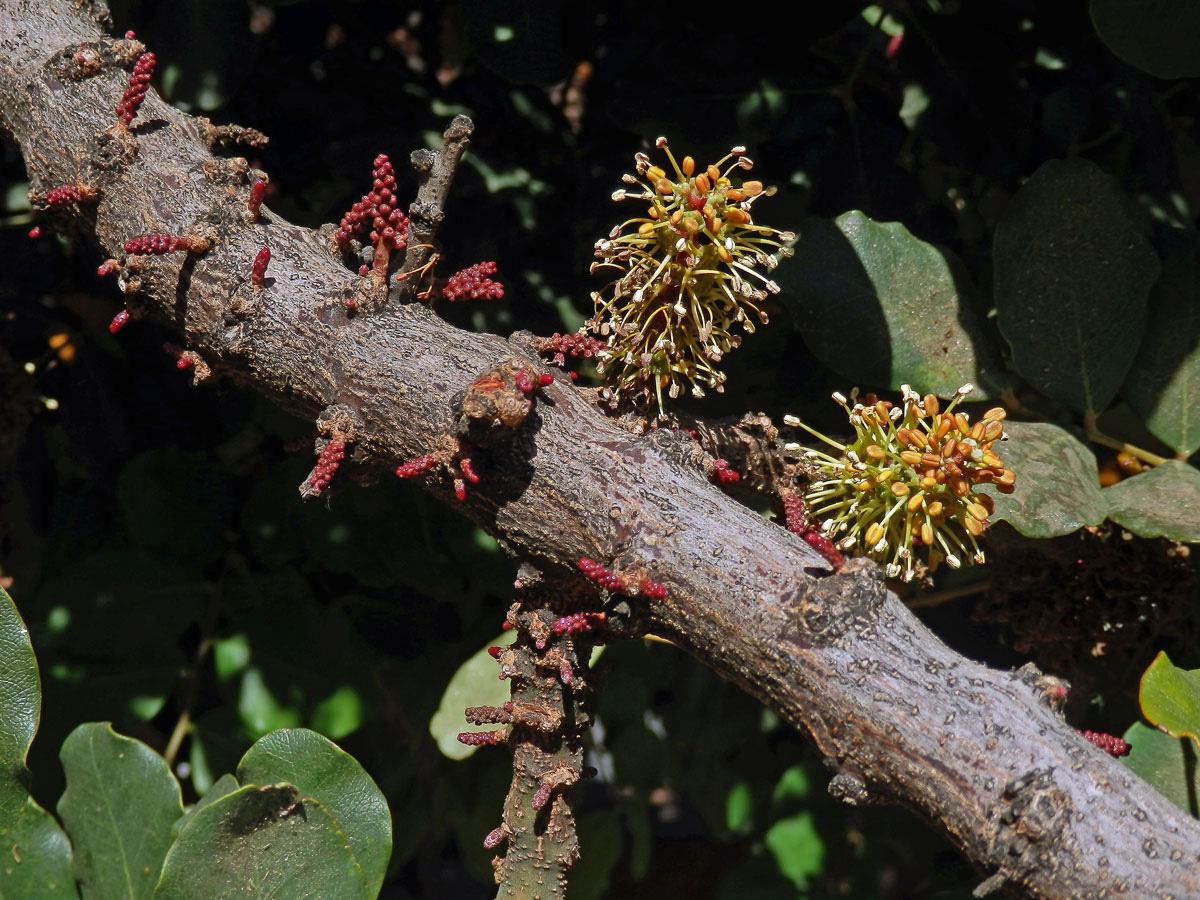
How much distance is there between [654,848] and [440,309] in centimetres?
97

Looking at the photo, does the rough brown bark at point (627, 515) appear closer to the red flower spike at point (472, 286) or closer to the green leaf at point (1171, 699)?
the red flower spike at point (472, 286)

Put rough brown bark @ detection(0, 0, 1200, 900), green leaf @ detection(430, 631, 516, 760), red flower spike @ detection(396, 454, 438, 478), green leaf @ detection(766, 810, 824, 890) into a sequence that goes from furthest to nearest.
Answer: green leaf @ detection(766, 810, 824, 890), green leaf @ detection(430, 631, 516, 760), red flower spike @ detection(396, 454, 438, 478), rough brown bark @ detection(0, 0, 1200, 900)

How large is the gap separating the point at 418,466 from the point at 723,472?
0.80ft

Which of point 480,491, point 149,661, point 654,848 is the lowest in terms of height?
point 654,848

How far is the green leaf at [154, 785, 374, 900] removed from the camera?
81 cm

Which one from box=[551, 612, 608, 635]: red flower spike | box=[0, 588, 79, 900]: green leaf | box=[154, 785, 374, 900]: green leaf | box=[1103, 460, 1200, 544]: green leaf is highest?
box=[1103, 460, 1200, 544]: green leaf

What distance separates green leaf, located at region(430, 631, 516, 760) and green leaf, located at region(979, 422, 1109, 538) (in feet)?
1.84

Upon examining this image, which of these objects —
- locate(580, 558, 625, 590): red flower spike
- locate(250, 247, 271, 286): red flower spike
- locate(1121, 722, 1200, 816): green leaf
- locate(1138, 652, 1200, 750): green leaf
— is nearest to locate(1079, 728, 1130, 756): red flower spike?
locate(1138, 652, 1200, 750): green leaf

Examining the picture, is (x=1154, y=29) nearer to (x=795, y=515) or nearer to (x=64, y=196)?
(x=795, y=515)

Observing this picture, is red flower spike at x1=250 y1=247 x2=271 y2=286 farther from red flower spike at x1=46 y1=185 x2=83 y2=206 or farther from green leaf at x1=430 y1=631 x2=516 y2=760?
green leaf at x1=430 y1=631 x2=516 y2=760

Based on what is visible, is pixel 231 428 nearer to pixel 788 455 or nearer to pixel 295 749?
pixel 295 749

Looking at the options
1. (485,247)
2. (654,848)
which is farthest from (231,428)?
(654,848)

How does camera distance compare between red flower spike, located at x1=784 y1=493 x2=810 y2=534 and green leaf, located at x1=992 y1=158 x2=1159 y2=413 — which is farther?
green leaf, located at x1=992 y1=158 x2=1159 y2=413

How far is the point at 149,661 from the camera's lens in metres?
1.18
